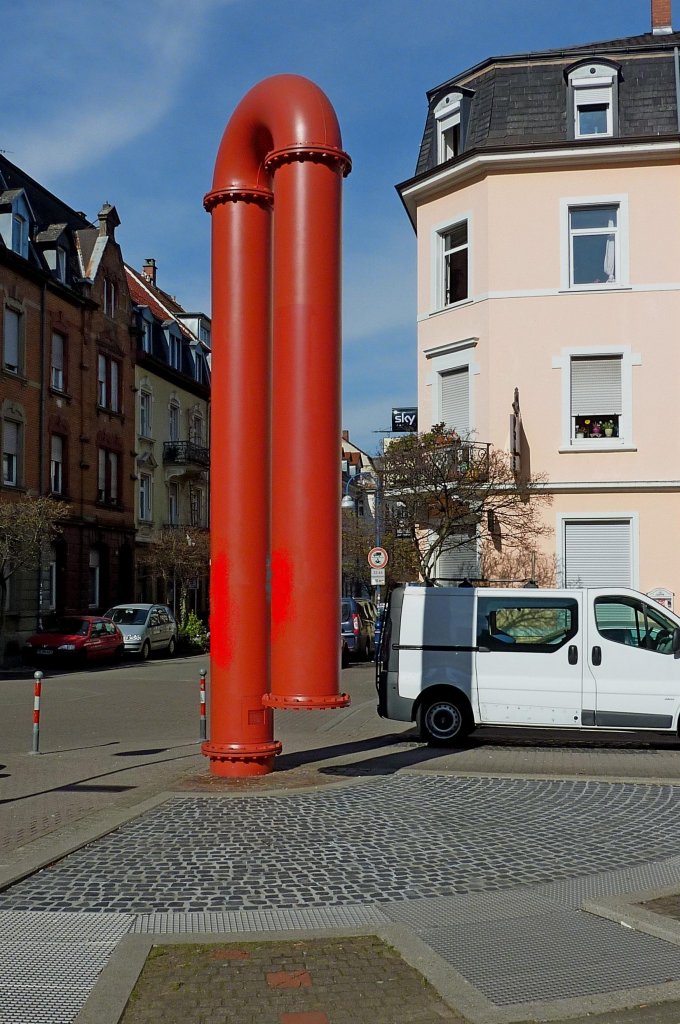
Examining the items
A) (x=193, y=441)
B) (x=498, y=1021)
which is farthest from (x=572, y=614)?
(x=193, y=441)

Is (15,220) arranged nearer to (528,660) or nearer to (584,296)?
(584,296)

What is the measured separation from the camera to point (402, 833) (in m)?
7.98

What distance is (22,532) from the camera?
27938 millimetres

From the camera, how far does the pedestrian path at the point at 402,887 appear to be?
16.2 ft

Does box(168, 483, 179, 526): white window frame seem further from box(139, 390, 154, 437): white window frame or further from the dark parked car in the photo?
the dark parked car

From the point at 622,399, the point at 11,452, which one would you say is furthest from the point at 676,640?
the point at 11,452

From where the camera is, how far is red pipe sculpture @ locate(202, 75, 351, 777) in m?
9.14

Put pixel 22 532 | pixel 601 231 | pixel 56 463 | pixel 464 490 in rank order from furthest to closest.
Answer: pixel 56 463 → pixel 22 532 → pixel 601 231 → pixel 464 490

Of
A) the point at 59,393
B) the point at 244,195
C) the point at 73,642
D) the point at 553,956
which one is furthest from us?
the point at 59,393

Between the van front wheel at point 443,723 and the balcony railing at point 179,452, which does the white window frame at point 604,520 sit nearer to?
the van front wheel at point 443,723

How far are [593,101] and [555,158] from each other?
1.41m

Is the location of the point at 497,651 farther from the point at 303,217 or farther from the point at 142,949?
the point at 142,949

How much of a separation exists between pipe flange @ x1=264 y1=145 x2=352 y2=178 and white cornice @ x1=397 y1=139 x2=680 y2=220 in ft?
42.9

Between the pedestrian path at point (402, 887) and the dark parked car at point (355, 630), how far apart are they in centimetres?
2201
